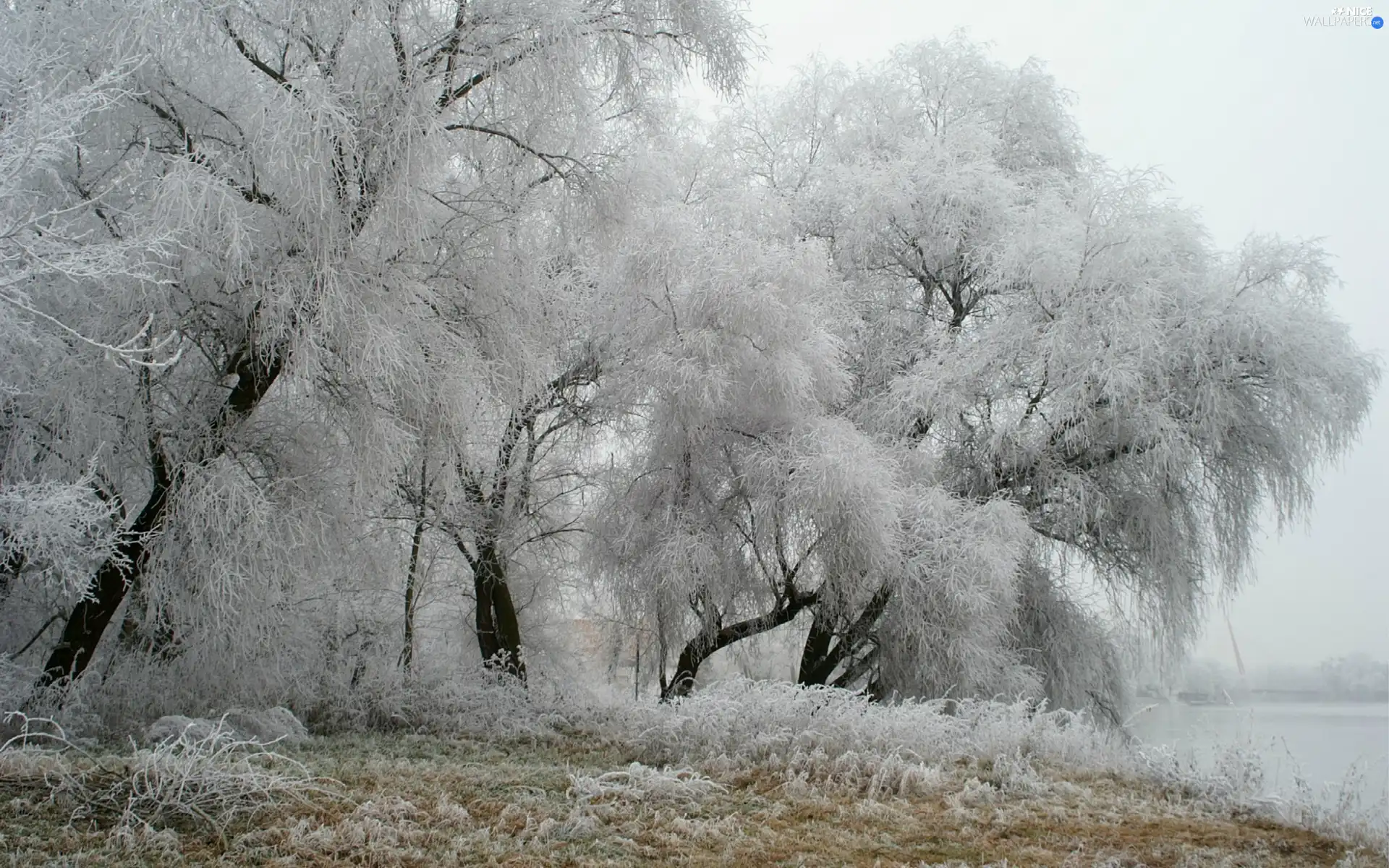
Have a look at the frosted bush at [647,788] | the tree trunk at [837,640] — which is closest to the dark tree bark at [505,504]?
the tree trunk at [837,640]

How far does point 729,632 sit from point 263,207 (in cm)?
435

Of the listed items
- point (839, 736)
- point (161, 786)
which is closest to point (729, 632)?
point (839, 736)

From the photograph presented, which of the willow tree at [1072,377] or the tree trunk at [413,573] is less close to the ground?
the willow tree at [1072,377]

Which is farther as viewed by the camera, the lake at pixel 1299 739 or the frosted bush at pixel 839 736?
the frosted bush at pixel 839 736

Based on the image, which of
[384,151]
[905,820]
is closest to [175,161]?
[384,151]

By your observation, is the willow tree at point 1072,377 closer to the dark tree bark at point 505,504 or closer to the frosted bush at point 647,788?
the dark tree bark at point 505,504

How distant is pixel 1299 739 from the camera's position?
173 inches

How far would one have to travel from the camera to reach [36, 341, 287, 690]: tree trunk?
4.76 m

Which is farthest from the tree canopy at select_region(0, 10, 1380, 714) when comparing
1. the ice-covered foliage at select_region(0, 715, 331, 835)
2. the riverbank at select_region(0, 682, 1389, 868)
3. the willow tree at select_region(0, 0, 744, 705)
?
the riverbank at select_region(0, 682, 1389, 868)

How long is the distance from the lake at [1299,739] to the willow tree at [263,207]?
3.76m

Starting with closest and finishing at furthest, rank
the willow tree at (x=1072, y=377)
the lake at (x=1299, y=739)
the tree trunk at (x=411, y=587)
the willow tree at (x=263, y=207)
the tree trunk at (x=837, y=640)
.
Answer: the lake at (x=1299, y=739), the willow tree at (x=263, y=207), the tree trunk at (x=411, y=587), the willow tree at (x=1072, y=377), the tree trunk at (x=837, y=640)

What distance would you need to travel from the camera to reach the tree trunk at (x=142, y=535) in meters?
4.76

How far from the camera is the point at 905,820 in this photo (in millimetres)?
3086

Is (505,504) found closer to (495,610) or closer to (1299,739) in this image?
(495,610)
